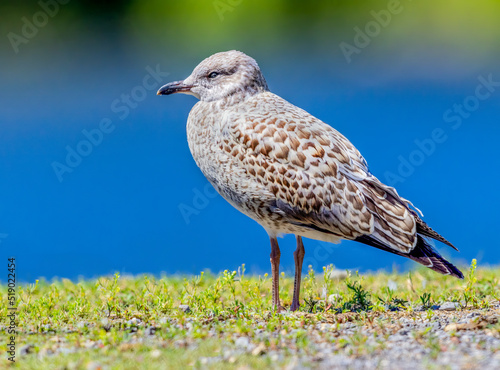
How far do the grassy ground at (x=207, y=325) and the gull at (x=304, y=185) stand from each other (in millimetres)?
644

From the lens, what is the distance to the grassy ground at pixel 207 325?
495 cm

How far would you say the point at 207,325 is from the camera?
20.2 feet

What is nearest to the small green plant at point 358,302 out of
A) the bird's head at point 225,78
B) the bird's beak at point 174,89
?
the bird's head at point 225,78

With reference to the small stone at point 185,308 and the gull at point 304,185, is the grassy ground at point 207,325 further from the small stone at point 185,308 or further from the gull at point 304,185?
the gull at point 304,185

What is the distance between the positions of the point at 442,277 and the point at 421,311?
2824 millimetres

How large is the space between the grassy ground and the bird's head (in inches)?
92.2

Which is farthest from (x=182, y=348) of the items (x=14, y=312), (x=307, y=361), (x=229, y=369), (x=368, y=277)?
(x=368, y=277)

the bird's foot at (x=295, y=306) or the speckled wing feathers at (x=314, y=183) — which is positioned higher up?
the speckled wing feathers at (x=314, y=183)

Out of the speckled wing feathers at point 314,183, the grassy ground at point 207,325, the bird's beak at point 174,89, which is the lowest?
the grassy ground at point 207,325

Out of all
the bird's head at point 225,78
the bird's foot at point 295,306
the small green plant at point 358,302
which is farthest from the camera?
the bird's head at point 225,78

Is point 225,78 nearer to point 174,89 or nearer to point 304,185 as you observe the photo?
point 174,89

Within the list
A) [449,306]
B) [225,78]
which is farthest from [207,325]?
[225,78]

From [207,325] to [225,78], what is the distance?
10.5ft

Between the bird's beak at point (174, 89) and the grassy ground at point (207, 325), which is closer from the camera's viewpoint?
the grassy ground at point (207, 325)
